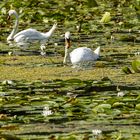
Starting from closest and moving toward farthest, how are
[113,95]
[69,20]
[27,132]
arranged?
1. [27,132]
2. [113,95]
3. [69,20]

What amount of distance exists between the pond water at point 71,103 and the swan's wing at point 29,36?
2.61 m

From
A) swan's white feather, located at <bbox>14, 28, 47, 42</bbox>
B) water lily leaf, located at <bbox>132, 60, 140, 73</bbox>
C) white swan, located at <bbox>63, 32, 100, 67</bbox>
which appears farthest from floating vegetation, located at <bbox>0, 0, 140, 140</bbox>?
swan's white feather, located at <bbox>14, 28, 47, 42</bbox>

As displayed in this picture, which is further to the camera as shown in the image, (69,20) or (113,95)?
(69,20)

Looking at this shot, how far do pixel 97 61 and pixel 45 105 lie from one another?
12.8 ft

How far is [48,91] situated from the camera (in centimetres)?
898

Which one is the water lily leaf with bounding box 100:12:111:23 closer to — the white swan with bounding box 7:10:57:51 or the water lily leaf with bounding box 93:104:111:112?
the white swan with bounding box 7:10:57:51

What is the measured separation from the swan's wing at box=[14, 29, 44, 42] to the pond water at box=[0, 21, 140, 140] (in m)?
2.61

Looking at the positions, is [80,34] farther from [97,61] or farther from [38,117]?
[38,117]

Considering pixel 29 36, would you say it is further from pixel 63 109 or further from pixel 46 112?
pixel 46 112

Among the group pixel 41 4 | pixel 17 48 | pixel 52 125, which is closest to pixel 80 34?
pixel 17 48

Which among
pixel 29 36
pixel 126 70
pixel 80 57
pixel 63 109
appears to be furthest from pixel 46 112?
pixel 29 36

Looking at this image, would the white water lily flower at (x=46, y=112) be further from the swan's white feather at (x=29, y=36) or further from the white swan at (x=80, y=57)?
the swan's white feather at (x=29, y=36)

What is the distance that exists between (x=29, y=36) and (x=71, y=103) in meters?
6.84

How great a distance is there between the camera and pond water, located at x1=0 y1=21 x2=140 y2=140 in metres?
6.84
